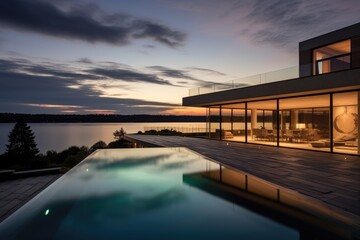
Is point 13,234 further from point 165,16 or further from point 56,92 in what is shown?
point 56,92

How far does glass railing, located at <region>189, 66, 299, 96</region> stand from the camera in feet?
37.3

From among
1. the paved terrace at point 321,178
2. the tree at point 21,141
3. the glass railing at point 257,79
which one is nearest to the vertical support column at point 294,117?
the glass railing at point 257,79

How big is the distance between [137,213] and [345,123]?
1188cm

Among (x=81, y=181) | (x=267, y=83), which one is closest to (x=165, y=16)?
(x=267, y=83)

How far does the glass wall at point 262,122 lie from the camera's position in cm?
1493

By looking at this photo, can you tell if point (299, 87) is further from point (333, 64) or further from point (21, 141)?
point (21, 141)

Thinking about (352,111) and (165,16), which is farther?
(165,16)

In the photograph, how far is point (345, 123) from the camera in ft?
39.1

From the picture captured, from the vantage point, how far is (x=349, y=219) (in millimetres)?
3273

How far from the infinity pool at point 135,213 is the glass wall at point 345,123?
8096 mm

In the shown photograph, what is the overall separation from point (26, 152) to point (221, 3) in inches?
1828

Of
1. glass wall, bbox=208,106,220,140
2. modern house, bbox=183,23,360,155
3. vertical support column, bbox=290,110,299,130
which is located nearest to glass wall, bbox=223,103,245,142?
modern house, bbox=183,23,360,155

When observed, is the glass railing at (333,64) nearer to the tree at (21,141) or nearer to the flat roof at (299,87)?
the flat roof at (299,87)

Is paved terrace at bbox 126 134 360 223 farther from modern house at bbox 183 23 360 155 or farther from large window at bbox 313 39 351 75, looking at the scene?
large window at bbox 313 39 351 75
